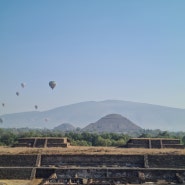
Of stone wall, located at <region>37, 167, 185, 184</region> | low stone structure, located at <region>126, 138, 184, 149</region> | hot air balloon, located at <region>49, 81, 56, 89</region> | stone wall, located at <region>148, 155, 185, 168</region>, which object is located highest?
hot air balloon, located at <region>49, 81, 56, 89</region>

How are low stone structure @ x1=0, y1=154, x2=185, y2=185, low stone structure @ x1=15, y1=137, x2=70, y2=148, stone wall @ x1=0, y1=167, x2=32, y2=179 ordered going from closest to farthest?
1. low stone structure @ x1=0, y1=154, x2=185, y2=185
2. stone wall @ x1=0, y1=167, x2=32, y2=179
3. low stone structure @ x1=15, y1=137, x2=70, y2=148

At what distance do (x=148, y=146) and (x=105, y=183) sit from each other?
15744mm

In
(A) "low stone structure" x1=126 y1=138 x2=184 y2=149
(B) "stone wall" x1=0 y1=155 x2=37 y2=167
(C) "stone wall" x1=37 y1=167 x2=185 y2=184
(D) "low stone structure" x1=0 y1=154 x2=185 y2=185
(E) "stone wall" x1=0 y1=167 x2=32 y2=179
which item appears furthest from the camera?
(A) "low stone structure" x1=126 y1=138 x2=184 y2=149

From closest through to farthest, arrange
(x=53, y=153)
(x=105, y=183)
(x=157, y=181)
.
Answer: (x=105, y=183), (x=157, y=181), (x=53, y=153)

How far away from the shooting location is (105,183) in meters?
26.4

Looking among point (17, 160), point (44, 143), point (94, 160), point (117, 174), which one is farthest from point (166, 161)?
point (44, 143)

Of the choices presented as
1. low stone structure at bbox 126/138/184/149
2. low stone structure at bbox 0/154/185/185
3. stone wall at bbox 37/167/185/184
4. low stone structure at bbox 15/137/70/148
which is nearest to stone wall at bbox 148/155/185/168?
low stone structure at bbox 0/154/185/185

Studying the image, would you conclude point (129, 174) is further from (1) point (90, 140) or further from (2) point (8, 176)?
(1) point (90, 140)

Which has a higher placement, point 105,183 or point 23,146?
point 23,146

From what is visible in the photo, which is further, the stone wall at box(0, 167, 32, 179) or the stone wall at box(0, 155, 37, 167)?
the stone wall at box(0, 155, 37, 167)

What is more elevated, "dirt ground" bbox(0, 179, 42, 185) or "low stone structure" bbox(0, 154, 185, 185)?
"low stone structure" bbox(0, 154, 185, 185)

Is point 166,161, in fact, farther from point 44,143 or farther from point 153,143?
point 44,143

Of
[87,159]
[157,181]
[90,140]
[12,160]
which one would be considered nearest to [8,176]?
[12,160]

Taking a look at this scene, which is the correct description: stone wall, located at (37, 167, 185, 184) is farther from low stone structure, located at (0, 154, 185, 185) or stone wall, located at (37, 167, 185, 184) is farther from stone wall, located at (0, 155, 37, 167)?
stone wall, located at (0, 155, 37, 167)
